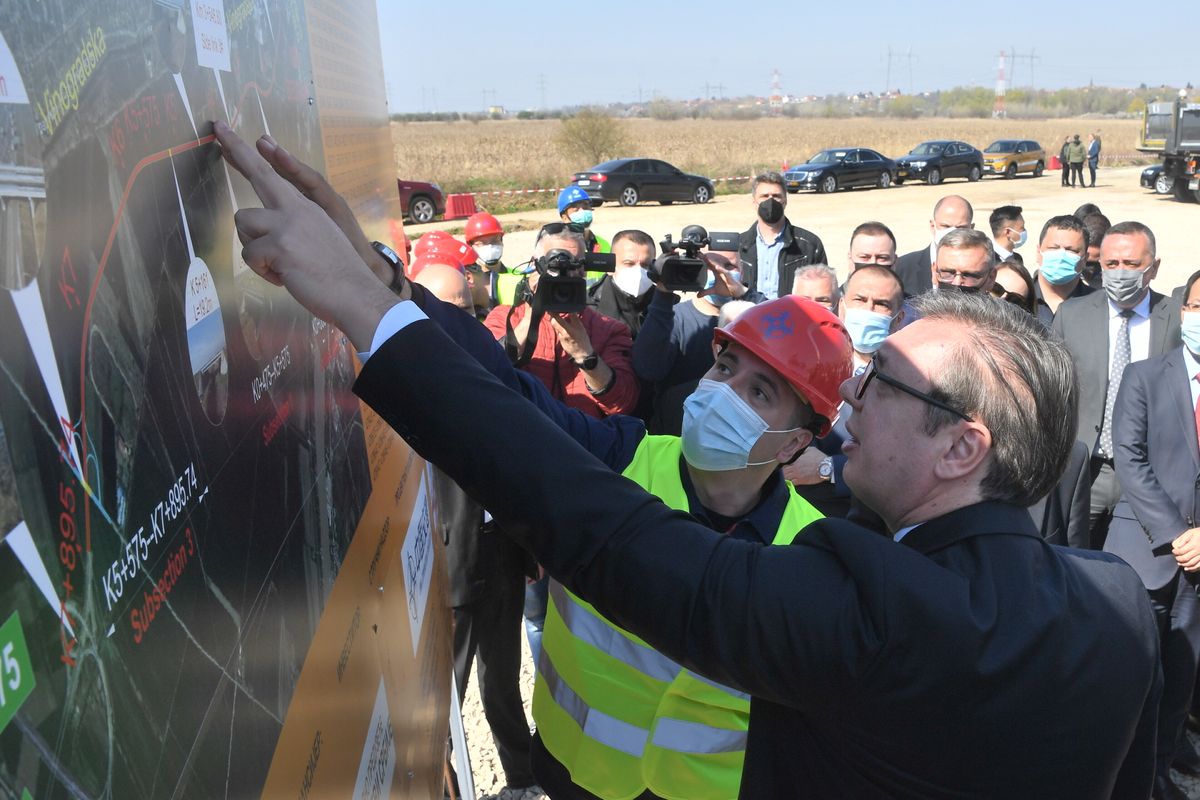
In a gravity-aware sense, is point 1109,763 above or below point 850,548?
below

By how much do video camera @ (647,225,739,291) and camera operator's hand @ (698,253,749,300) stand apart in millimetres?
226

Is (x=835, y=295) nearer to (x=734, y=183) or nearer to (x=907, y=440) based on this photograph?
(x=907, y=440)

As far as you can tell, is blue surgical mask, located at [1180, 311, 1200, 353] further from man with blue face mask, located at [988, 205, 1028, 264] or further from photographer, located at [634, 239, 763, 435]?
man with blue face mask, located at [988, 205, 1028, 264]

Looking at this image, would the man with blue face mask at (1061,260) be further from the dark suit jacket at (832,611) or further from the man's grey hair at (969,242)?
the dark suit jacket at (832,611)

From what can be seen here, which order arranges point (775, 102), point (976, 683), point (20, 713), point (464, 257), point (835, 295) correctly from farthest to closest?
point (775, 102) < point (464, 257) < point (835, 295) < point (976, 683) < point (20, 713)

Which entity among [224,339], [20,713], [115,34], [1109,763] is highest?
[115,34]

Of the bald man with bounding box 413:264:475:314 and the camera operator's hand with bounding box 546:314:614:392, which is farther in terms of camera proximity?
the camera operator's hand with bounding box 546:314:614:392

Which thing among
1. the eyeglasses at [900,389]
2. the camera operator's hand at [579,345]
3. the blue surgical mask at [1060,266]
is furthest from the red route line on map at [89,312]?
the blue surgical mask at [1060,266]

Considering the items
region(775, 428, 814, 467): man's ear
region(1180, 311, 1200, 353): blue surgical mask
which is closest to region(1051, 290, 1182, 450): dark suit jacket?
region(1180, 311, 1200, 353): blue surgical mask

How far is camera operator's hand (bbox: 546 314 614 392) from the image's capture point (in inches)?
153

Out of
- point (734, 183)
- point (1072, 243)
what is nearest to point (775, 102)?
point (734, 183)

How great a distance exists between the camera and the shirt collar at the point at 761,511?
7.43ft

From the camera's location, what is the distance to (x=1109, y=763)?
1.34 metres

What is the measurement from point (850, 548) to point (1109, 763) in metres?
0.51
